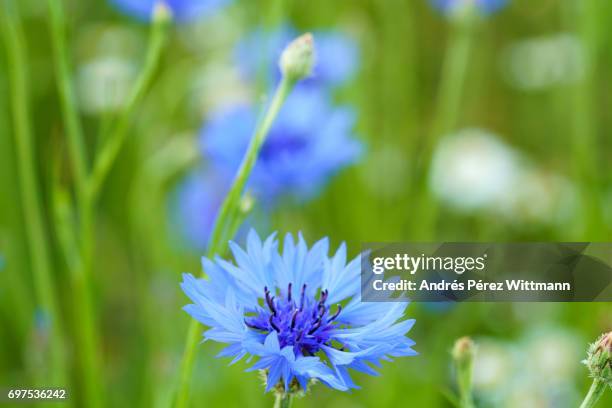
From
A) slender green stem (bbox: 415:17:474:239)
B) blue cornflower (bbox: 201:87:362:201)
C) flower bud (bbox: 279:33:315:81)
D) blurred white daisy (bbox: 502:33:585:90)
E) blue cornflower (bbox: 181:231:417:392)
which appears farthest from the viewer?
blurred white daisy (bbox: 502:33:585:90)

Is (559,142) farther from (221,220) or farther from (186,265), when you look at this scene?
(221,220)

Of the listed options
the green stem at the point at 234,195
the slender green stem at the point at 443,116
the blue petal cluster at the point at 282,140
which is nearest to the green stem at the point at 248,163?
the green stem at the point at 234,195

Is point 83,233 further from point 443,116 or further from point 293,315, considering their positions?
point 443,116

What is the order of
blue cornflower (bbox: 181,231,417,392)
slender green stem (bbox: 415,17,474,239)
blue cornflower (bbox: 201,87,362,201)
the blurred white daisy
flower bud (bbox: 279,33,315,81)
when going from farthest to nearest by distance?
the blurred white daisy → slender green stem (bbox: 415,17,474,239) → blue cornflower (bbox: 201,87,362,201) → flower bud (bbox: 279,33,315,81) → blue cornflower (bbox: 181,231,417,392)

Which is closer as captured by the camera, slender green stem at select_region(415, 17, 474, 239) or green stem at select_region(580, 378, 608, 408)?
green stem at select_region(580, 378, 608, 408)

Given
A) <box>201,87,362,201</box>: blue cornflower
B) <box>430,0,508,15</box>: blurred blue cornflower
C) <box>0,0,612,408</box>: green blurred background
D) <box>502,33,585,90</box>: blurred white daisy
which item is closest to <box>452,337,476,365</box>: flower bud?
<box>0,0,612,408</box>: green blurred background

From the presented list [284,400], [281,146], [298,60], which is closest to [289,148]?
[281,146]

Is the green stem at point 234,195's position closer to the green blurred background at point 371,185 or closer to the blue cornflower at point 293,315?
the blue cornflower at point 293,315

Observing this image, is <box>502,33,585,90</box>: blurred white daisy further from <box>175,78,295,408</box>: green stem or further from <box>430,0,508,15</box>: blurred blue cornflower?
<box>175,78,295,408</box>: green stem
